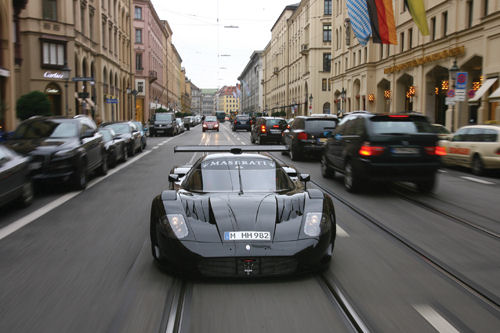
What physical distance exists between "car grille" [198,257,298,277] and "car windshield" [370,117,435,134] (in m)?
6.61

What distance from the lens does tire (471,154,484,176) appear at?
611 inches

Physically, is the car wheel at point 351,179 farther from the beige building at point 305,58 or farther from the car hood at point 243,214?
the beige building at point 305,58

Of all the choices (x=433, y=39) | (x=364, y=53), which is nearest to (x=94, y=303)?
(x=433, y=39)

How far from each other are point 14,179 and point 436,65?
30849 mm

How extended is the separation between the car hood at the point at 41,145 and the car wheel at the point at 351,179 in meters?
6.06

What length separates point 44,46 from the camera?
37875mm

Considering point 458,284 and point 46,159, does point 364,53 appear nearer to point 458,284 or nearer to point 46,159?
point 46,159

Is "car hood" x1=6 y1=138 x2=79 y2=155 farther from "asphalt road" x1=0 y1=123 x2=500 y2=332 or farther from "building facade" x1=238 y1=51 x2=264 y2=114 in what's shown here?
"building facade" x1=238 y1=51 x2=264 y2=114

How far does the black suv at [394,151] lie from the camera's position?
10.6 metres

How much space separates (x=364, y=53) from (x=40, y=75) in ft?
94.2

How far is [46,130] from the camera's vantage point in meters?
12.4

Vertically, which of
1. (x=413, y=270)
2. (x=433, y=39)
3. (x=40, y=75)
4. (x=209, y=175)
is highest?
(x=433, y=39)

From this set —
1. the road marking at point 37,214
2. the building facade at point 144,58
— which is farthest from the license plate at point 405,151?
the building facade at point 144,58

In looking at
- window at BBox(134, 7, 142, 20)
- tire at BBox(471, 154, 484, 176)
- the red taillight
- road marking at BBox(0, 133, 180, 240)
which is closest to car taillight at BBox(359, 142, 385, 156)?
road marking at BBox(0, 133, 180, 240)
